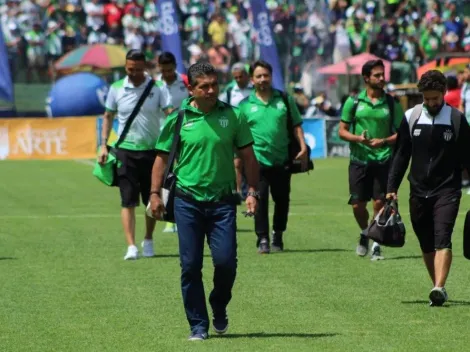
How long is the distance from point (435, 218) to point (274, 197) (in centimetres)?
453

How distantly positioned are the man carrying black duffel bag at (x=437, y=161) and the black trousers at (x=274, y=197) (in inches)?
163

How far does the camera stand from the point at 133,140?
14.8 m

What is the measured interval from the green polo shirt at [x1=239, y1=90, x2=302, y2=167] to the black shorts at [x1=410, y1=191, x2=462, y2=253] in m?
4.01

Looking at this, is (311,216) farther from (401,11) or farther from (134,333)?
(401,11)

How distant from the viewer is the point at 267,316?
10.9m

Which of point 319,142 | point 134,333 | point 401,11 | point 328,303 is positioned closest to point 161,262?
point 328,303

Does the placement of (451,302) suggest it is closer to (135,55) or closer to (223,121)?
(223,121)

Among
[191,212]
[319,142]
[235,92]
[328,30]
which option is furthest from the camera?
[328,30]

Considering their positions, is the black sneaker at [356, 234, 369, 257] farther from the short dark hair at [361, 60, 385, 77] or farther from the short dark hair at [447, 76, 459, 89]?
the short dark hair at [447, 76, 459, 89]

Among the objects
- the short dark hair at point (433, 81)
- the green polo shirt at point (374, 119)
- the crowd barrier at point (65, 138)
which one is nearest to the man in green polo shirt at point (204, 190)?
the short dark hair at point (433, 81)

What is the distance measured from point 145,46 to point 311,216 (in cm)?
2304

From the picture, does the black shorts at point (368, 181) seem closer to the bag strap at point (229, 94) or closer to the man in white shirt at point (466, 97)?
the bag strap at point (229, 94)

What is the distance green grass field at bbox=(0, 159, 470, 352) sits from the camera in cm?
984

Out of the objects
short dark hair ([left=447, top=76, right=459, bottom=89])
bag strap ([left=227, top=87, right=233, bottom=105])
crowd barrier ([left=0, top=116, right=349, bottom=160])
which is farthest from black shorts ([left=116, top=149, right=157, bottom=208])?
crowd barrier ([left=0, top=116, right=349, bottom=160])
